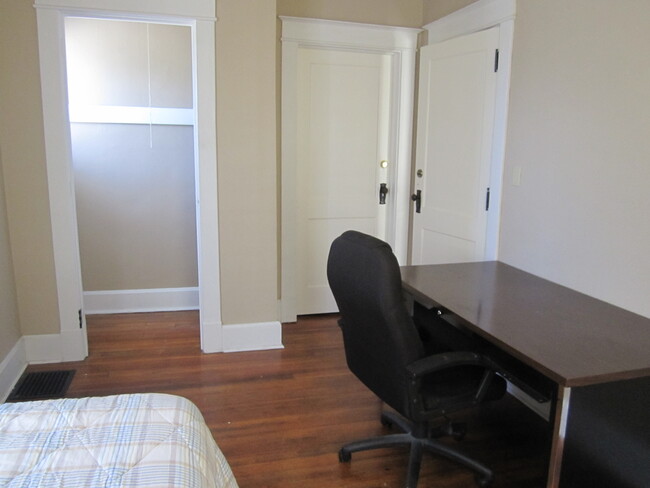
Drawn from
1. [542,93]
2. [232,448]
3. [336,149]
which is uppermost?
[542,93]

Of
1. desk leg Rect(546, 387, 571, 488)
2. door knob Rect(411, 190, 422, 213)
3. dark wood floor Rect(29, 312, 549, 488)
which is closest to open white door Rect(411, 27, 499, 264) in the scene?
door knob Rect(411, 190, 422, 213)

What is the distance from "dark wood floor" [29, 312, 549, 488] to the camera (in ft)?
7.16

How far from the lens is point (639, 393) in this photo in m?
1.69

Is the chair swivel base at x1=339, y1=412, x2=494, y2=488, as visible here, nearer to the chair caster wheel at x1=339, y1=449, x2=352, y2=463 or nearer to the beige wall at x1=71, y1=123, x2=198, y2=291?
the chair caster wheel at x1=339, y1=449, x2=352, y2=463

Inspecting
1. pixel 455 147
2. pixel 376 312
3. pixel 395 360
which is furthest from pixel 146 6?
pixel 395 360

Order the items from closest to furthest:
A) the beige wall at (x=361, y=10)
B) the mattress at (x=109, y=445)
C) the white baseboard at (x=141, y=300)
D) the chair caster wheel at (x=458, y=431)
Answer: the mattress at (x=109, y=445)
the chair caster wheel at (x=458, y=431)
the beige wall at (x=361, y=10)
the white baseboard at (x=141, y=300)

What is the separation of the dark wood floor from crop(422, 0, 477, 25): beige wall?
232 centimetres

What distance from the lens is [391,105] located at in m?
3.99

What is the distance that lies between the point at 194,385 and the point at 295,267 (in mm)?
1265

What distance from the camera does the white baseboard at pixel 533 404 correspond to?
2.62 meters

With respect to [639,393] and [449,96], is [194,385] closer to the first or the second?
[639,393]

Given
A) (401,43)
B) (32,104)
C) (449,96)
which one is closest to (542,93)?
(449,96)

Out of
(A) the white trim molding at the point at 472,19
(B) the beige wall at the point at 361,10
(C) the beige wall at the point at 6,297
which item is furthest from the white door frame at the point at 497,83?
(C) the beige wall at the point at 6,297

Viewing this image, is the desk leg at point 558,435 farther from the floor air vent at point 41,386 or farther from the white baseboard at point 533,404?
the floor air vent at point 41,386
